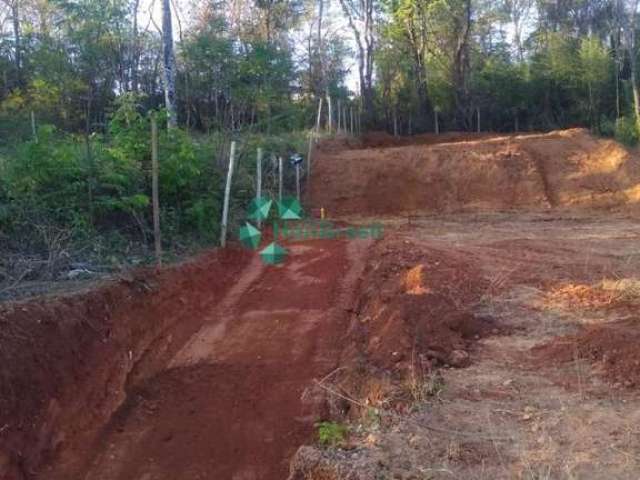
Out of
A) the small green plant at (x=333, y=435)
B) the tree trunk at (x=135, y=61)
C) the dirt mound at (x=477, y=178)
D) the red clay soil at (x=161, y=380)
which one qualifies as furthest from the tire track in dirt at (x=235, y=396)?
the tree trunk at (x=135, y=61)

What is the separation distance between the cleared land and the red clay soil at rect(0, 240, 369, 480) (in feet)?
0.06

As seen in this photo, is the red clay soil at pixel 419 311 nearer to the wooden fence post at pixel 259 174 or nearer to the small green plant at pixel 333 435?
the small green plant at pixel 333 435

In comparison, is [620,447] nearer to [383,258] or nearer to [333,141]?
[383,258]

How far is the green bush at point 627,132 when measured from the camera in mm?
23359

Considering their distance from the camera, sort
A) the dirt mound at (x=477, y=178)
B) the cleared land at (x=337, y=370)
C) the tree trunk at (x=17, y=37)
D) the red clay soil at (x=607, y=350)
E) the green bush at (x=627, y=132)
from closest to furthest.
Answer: the cleared land at (x=337, y=370), the red clay soil at (x=607, y=350), the dirt mound at (x=477, y=178), the green bush at (x=627, y=132), the tree trunk at (x=17, y=37)

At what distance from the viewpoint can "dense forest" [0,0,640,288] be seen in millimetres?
9164

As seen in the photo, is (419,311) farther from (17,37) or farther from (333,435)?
(17,37)

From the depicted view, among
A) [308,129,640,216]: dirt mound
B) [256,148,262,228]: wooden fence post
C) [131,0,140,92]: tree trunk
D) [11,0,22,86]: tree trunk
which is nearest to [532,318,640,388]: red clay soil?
[256,148,262,228]: wooden fence post

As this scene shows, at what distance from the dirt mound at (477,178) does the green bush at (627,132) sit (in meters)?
2.67

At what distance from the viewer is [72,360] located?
5.96m

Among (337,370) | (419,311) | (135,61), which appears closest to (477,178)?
(419,311)

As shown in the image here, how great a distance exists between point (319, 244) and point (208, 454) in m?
7.50

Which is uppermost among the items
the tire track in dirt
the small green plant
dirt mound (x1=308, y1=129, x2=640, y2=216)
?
dirt mound (x1=308, y1=129, x2=640, y2=216)

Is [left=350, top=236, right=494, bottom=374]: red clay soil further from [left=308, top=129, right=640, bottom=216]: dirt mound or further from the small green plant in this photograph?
[left=308, top=129, right=640, bottom=216]: dirt mound
